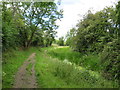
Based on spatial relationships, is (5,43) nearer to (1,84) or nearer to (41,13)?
(1,84)

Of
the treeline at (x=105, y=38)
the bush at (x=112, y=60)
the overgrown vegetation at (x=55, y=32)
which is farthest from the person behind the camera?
the overgrown vegetation at (x=55, y=32)

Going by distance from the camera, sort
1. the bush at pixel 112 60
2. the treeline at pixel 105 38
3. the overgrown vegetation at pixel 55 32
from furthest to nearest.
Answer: the overgrown vegetation at pixel 55 32
the treeline at pixel 105 38
the bush at pixel 112 60

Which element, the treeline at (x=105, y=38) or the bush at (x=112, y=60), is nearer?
the bush at (x=112, y=60)

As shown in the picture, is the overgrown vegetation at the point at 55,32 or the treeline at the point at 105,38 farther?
the overgrown vegetation at the point at 55,32

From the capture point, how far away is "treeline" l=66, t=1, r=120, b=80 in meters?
7.58

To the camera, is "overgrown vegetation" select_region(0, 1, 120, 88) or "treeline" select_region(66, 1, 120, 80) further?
"overgrown vegetation" select_region(0, 1, 120, 88)

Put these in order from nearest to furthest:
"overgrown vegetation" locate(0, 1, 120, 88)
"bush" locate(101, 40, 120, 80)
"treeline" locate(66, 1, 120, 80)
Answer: "bush" locate(101, 40, 120, 80) → "treeline" locate(66, 1, 120, 80) → "overgrown vegetation" locate(0, 1, 120, 88)

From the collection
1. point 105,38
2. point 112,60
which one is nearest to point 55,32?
point 105,38

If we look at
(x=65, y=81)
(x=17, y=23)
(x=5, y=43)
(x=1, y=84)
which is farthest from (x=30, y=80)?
(x=17, y=23)

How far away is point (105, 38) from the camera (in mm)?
9453

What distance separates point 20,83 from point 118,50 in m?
6.41

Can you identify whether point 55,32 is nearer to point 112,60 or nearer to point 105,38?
point 105,38

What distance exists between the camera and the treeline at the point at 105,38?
7582 mm

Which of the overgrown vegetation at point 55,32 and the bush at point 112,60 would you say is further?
the overgrown vegetation at point 55,32
